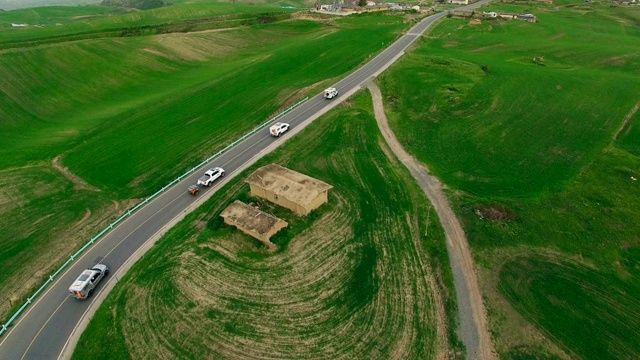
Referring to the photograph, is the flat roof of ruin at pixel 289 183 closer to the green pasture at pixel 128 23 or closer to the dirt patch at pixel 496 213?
the dirt patch at pixel 496 213

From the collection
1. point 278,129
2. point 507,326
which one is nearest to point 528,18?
point 278,129

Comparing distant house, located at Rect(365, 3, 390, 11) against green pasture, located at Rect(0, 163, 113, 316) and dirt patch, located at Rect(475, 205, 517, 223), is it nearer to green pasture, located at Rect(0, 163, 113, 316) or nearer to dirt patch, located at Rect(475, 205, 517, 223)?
dirt patch, located at Rect(475, 205, 517, 223)

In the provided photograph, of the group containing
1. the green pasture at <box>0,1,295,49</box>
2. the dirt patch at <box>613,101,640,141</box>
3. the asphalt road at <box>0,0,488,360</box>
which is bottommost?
the dirt patch at <box>613,101,640,141</box>

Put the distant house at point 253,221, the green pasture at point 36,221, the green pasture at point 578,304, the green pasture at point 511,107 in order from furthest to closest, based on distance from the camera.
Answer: the green pasture at point 511,107 < the distant house at point 253,221 < the green pasture at point 36,221 < the green pasture at point 578,304

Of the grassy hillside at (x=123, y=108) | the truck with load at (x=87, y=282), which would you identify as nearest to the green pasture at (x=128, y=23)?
the grassy hillside at (x=123, y=108)

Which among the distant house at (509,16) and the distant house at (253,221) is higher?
the distant house at (253,221)

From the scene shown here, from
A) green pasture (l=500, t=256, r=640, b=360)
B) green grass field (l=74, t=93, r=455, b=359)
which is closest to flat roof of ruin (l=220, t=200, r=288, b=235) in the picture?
green grass field (l=74, t=93, r=455, b=359)
